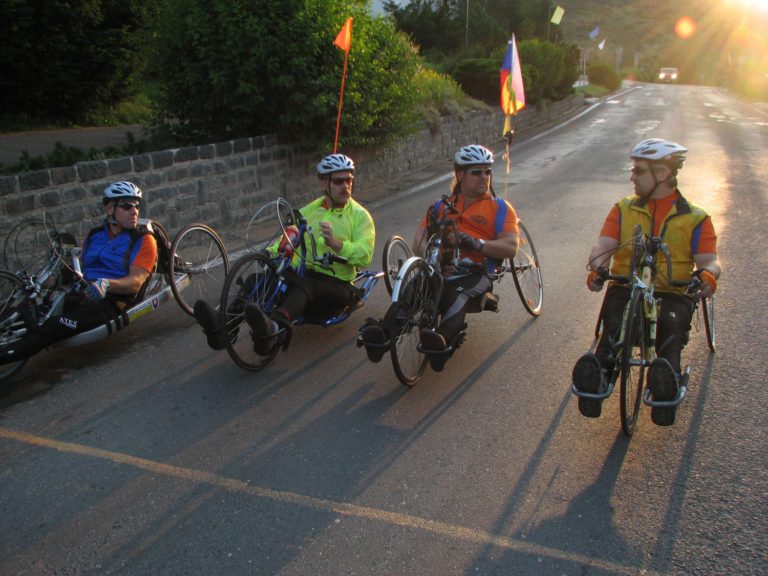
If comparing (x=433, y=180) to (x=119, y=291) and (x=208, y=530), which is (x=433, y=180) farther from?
(x=208, y=530)

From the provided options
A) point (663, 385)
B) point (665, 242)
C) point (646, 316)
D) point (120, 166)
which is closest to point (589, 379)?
point (663, 385)

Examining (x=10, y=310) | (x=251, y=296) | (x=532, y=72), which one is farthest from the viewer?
(x=532, y=72)

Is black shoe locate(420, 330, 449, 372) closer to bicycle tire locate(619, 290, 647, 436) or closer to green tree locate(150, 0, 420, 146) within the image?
bicycle tire locate(619, 290, 647, 436)

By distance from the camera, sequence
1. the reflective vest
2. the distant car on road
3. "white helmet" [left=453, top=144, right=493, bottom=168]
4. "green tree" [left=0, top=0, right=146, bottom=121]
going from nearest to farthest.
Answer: the reflective vest < "white helmet" [left=453, top=144, right=493, bottom=168] < "green tree" [left=0, top=0, right=146, bottom=121] < the distant car on road

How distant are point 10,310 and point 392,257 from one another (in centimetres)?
309

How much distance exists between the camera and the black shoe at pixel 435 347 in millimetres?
4598

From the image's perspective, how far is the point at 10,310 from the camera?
5102 mm

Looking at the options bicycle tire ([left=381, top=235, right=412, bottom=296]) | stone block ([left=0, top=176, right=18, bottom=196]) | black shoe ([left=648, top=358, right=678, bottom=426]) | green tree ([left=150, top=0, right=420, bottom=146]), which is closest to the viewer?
black shoe ([left=648, top=358, right=678, bottom=426])

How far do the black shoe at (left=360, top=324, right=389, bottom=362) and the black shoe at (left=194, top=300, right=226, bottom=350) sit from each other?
1.02 meters

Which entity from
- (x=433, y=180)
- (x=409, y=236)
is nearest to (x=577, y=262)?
(x=409, y=236)

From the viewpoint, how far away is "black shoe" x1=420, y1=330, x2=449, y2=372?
4598mm

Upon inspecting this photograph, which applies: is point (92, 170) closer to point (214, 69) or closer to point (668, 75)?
point (214, 69)

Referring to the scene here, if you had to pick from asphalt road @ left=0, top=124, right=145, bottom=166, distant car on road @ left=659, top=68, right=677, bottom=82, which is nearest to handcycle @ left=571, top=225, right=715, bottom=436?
asphalt road @ left=0, top=124, right=145, bottom=166

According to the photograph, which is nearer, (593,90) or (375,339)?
(375,339)
